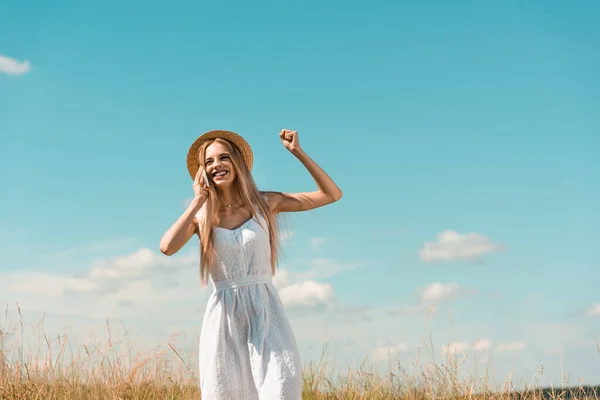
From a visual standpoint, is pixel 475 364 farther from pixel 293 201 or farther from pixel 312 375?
pixel 293 201

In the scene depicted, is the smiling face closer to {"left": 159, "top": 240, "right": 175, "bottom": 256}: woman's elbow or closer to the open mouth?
the open mouth

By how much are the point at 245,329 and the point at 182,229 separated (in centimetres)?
77

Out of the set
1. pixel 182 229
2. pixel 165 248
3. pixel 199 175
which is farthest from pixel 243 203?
pixel 165 248

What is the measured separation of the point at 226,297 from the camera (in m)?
4.34

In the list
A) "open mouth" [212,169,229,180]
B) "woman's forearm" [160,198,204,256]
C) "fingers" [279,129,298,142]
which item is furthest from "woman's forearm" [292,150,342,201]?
"woman's forearm" [160,198,204,256]

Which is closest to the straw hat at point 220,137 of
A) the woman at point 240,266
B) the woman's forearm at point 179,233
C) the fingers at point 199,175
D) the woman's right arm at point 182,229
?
the woman at point 240,266

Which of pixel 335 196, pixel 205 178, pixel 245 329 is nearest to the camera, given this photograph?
pixel 245 329

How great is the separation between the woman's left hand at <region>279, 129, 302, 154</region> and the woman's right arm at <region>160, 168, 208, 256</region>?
65cm

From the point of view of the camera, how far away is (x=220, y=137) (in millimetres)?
4793

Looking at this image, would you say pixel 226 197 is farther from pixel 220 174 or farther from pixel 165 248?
pixel 165 248

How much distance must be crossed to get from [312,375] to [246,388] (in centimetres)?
288

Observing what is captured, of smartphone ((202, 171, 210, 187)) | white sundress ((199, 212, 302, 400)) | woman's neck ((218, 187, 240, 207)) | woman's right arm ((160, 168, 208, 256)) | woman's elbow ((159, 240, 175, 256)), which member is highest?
smartphone ((202, 171, 210, 187))

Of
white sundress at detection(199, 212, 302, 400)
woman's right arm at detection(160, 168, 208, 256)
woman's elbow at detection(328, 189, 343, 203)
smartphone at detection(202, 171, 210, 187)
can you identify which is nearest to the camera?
white sundress at detection(199, 212, 302, 400)

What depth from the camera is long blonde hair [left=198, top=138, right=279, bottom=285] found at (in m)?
4.41
